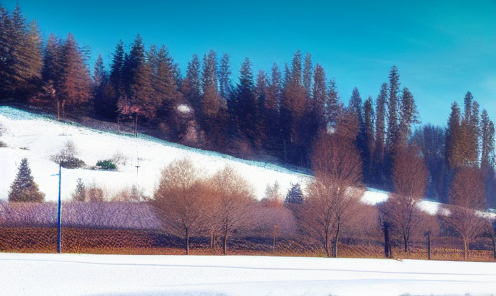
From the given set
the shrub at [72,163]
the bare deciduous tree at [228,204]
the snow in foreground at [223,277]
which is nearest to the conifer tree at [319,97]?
the bare deciduous tree at [228,204]

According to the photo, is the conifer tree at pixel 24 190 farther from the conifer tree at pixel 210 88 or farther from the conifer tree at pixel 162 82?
the conifer tree at pixel 210 88

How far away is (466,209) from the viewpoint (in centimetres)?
2008

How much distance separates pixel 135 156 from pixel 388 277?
79.7 feet

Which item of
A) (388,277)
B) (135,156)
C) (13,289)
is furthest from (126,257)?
(135,156)

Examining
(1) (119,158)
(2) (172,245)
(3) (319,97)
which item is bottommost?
(2) (172,245)

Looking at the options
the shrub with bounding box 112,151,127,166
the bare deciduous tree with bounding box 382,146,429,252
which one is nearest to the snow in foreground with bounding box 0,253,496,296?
the bare deciduous tree with bounding box 382,146,429,252

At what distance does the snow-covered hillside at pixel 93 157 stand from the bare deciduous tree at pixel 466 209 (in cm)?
848

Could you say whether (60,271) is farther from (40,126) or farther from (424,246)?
(40,126)

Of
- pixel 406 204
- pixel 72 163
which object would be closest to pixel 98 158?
pixel 72 163

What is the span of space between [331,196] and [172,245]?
8.57 meters

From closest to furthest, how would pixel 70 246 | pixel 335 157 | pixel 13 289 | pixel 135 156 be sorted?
pixel 13 289
pixel 70 246
pixel 335 157
pixel 135 156

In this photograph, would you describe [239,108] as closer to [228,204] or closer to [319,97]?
[319,97]

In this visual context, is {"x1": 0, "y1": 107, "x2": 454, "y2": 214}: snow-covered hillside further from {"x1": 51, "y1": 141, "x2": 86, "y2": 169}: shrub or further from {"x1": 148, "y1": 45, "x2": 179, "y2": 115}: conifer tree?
{"x1": 148, "y1": 45, "x2": 179, "y2": 115}: conifer tree

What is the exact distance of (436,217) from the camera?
71.7ft
